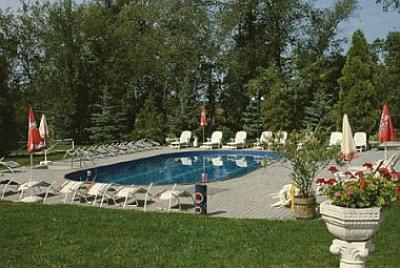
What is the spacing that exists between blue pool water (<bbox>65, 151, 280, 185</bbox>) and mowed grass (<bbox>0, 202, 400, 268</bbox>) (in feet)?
23.0

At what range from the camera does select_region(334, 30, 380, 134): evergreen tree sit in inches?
915

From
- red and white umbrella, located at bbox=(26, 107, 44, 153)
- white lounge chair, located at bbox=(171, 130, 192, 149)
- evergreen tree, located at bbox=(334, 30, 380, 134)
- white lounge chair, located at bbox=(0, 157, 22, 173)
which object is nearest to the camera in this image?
red and white umbrella, located at bbox=(26, 107, 44, 153)

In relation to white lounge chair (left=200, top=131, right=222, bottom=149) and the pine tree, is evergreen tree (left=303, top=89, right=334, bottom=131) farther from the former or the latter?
white lounge chair (left=200, top=131, right=222, bottom=149)

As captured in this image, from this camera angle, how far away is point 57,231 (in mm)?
7391

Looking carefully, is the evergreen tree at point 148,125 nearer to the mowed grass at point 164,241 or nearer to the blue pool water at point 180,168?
the blue pool water at point 180,168

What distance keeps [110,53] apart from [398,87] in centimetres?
1842

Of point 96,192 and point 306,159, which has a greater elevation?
point 306,159

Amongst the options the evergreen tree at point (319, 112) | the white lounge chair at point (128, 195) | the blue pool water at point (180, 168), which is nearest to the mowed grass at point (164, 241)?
the white lounge chair at point (128, 195)

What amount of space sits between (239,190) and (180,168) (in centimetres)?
758

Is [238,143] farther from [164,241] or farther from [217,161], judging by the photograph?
[164,241]

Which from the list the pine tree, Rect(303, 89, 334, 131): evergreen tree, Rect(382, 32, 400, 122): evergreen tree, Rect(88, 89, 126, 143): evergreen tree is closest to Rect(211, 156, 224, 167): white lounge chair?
the pine tree

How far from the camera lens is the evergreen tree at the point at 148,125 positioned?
90.4 feet

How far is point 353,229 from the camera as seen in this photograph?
3758 millimetres

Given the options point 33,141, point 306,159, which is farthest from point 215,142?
point 306,159
